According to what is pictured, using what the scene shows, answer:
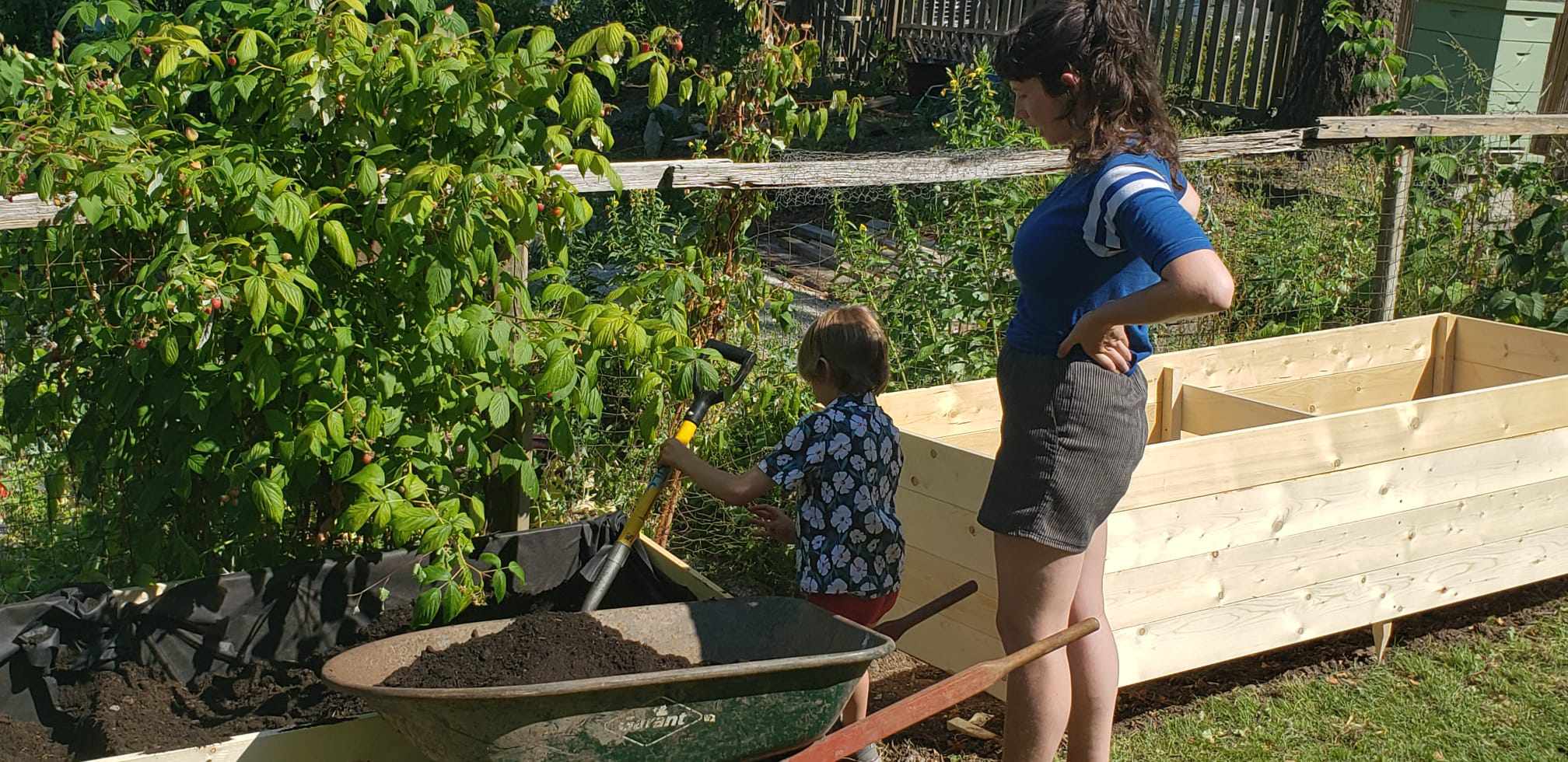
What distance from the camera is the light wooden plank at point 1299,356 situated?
15.5ft

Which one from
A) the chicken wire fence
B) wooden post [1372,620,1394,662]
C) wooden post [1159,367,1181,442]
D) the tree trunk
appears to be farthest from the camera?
the tree trunk

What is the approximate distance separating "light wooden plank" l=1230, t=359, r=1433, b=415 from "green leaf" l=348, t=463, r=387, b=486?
10.6 ft

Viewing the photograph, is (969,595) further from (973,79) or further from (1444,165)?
(1444,165)

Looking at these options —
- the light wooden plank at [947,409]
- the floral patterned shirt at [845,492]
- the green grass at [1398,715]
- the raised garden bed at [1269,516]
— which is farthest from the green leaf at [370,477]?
the green grass at [1398,715]

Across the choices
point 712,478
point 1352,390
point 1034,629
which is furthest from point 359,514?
point 1352,390

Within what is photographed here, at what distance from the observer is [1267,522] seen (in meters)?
3.51

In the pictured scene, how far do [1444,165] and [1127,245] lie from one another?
13.5ft

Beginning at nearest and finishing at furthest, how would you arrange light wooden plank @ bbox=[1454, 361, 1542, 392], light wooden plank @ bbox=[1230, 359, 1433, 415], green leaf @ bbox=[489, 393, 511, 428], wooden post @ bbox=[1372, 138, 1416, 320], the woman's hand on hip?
the woman's hand on hip < green leaf @ bbox=[489, 393, 511, 428] < light wooden plank @ bbox=[1230, 359, 1433, 415] < light wooden plank @ bbox=[1454, 361, 1542, 392] < wooden post @ bbox=[1372, 138, 1416, 320]

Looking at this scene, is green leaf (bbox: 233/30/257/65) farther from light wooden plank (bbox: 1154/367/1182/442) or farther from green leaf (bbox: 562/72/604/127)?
light wooden plank (bbox: 1154/367/1182/442)

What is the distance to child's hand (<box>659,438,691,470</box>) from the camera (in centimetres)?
287

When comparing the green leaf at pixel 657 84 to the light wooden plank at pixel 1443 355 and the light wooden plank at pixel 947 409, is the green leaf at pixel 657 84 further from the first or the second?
the light wooden plank at pixel 1443 355

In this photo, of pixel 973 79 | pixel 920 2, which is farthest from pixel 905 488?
pixel 920 2

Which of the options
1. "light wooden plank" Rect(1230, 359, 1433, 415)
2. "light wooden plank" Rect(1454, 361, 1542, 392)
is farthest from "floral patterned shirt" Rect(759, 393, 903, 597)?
"light wooden plank" Rect(1454, 361, 1542, 392)

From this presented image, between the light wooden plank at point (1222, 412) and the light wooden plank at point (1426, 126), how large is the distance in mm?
1631
